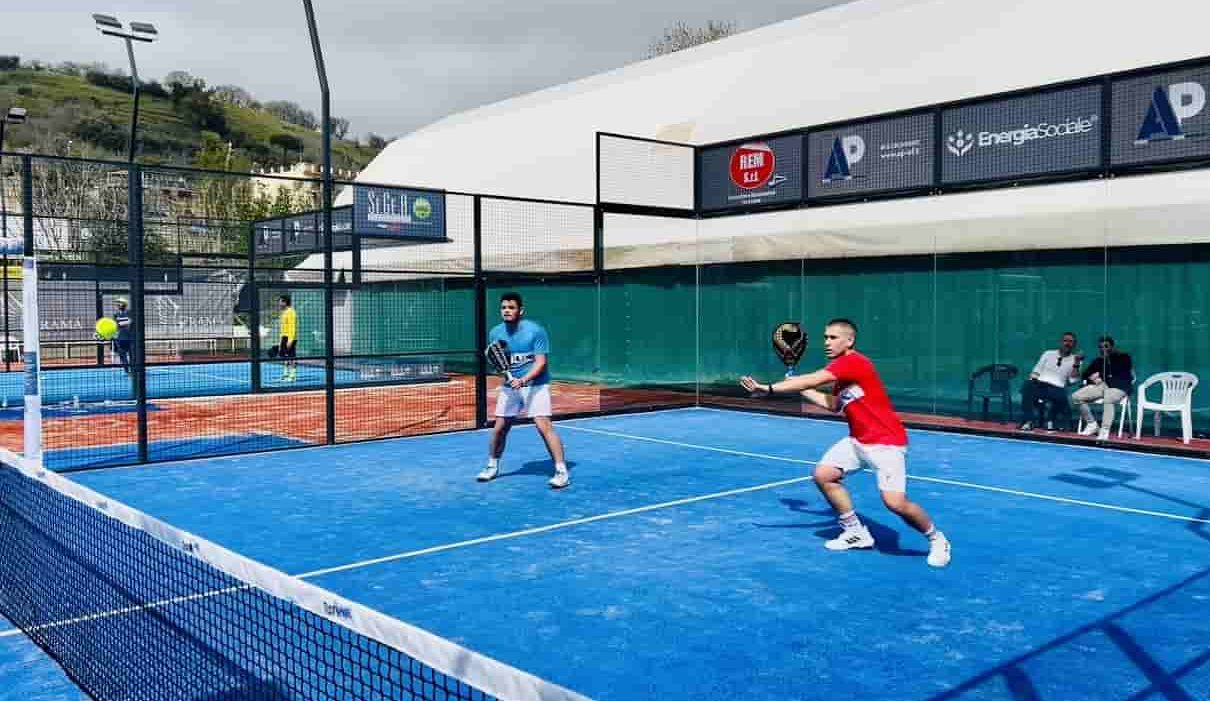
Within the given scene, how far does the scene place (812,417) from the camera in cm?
1702

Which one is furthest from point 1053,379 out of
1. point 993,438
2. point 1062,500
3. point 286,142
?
point 286,142

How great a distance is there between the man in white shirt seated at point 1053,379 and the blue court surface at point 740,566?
2.00 meters

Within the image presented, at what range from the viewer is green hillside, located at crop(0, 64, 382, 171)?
97188 millimetres

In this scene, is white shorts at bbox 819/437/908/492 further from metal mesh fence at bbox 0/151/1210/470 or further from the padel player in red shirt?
metal mesh fence at bbox 0/151/1210/470

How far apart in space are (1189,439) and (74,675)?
13.4 meters

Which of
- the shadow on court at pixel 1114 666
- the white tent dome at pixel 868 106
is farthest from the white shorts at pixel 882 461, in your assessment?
the white tent dome at pixel 868 106

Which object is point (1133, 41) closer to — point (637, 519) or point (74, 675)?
point (637, 519)

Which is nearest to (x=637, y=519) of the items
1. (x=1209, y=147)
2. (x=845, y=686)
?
(x=845, y=686)

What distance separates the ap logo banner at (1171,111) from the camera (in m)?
12.0

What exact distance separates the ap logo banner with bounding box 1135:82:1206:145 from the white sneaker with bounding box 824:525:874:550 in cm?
795

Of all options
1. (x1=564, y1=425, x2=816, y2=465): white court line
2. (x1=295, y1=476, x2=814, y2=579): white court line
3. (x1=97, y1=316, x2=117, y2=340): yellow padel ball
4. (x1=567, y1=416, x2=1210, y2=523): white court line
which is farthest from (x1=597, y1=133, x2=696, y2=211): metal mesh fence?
(x1=97, y1=316, x2=117, y2=340): yellow padel ball

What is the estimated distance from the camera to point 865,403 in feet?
23.2

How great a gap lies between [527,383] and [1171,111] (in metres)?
8.79

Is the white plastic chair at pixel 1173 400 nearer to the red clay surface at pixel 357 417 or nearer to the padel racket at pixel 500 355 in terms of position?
the red clay surface at pixel 357 417
